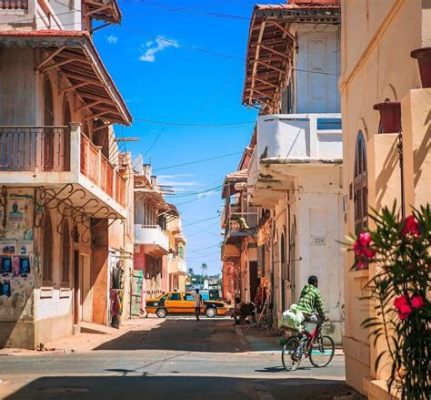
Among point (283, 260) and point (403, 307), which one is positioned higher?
point (283, 260)

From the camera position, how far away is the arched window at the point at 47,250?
21.0 metres

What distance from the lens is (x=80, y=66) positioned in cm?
2123

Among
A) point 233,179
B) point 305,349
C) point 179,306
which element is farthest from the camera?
point 179,306

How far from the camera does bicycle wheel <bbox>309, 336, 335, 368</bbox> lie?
50.4ft

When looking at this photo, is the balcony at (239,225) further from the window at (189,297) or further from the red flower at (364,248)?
the red flower at (364,248)

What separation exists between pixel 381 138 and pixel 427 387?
296 cm

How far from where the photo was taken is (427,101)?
6.38 m

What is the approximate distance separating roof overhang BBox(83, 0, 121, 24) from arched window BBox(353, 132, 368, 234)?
54.9ft

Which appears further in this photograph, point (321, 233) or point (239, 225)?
point (239, 225)

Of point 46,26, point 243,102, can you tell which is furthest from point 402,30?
point 243,102

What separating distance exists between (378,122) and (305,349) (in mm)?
6358

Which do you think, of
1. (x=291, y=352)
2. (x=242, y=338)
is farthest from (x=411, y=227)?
(x=242, y=338)

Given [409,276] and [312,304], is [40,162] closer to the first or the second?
[312,304]

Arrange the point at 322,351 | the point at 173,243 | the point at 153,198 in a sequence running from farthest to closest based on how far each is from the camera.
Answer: the point at 173,243
the point at 153,198
the point at 322,351
